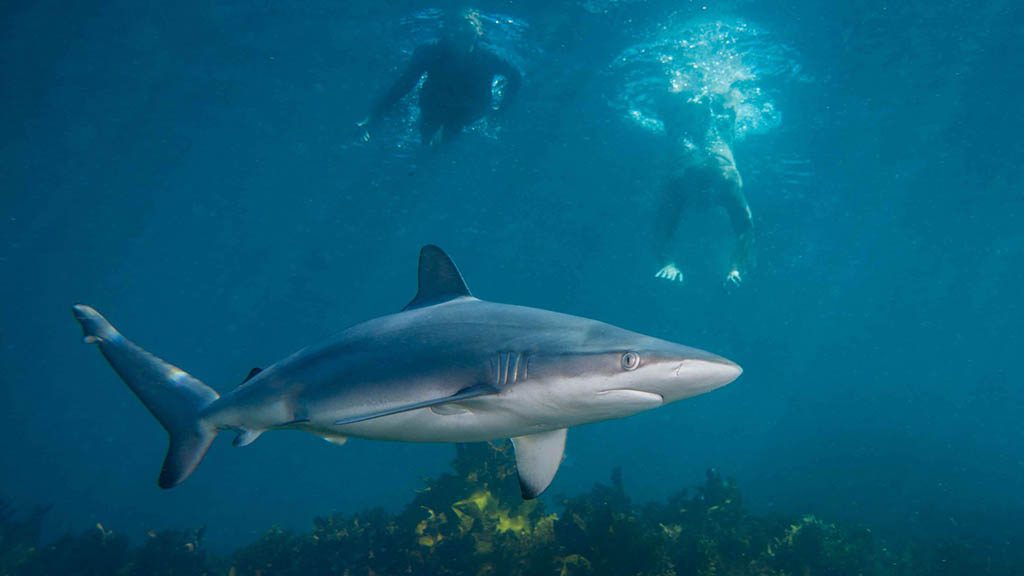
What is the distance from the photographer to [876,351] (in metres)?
78.9

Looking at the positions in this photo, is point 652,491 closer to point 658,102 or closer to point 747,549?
point 658,102

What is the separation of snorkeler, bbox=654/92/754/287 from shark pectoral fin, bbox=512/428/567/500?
17.9 metres

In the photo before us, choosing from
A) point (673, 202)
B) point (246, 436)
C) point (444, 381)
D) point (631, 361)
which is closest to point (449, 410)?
point (444, 381)

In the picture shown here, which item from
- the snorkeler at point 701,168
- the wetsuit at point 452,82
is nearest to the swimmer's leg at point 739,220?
the snorkeler at point 701,168

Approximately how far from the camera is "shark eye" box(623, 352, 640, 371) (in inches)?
93.7

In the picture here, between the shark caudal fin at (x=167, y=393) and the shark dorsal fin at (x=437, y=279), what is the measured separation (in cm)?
186

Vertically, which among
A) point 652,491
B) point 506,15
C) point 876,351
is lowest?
point 652,491

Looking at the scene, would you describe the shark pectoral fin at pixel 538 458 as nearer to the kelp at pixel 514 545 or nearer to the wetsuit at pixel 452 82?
the kelp at pixel 514 545

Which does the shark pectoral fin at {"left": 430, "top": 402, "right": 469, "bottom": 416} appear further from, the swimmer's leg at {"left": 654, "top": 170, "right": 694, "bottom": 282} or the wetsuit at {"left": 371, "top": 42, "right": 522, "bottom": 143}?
the swimmer's leg at {"left": 654, "top": 170, "right": 694, "bottom": 282}

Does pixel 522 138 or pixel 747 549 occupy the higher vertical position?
pixel 522 138

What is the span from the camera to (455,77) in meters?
17.1

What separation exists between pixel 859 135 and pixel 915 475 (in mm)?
18237

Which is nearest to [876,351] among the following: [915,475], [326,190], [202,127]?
[915,475]

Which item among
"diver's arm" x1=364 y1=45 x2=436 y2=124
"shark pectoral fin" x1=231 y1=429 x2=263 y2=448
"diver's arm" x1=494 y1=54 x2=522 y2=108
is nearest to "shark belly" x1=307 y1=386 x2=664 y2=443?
"shark pectoral fin" x1=231 y1=429 x2=263 y2=448
